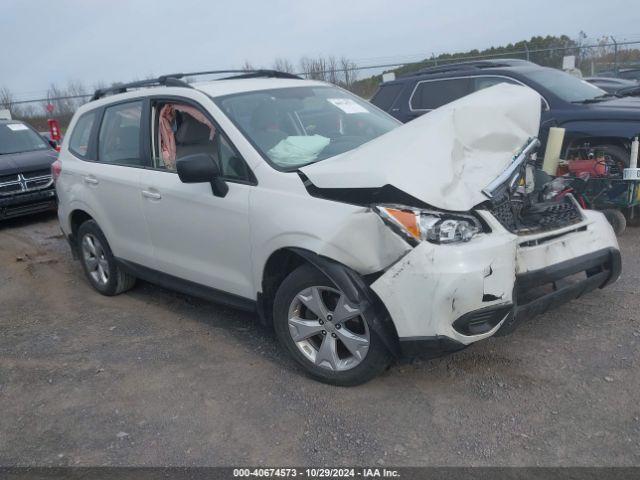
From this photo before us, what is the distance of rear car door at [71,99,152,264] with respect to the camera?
4.85 metres

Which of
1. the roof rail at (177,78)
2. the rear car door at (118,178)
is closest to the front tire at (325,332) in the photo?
the rear car door at (118,178)

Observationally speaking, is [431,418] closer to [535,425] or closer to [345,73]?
[535,425]

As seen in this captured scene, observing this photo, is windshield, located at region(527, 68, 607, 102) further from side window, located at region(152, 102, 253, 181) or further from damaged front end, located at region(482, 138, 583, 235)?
side window, located at region(152, 102, 253, 181)

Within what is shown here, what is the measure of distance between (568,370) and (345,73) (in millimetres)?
19423

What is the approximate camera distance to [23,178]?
9.02 m

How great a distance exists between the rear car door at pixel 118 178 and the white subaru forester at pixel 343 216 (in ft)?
0.06

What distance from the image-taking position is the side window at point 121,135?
492 centimetres

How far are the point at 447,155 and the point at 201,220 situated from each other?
5.74 ft

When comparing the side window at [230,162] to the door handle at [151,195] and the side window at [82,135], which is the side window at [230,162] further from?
the side window at [82,135]

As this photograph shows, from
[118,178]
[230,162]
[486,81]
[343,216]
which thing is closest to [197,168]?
[230,162]

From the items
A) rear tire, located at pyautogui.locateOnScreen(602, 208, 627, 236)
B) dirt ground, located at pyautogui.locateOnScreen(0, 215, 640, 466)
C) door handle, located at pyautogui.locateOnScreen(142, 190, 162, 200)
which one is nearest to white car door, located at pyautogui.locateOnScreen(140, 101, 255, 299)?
door handle, located at pyautogui.locateOnScreen(142, 190, 162, 200)

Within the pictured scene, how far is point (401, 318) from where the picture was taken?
10.4 feet

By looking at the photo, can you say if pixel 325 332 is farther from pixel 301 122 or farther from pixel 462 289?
pixel 301 122

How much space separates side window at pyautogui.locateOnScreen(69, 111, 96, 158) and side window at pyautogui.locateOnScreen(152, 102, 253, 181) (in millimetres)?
1138
